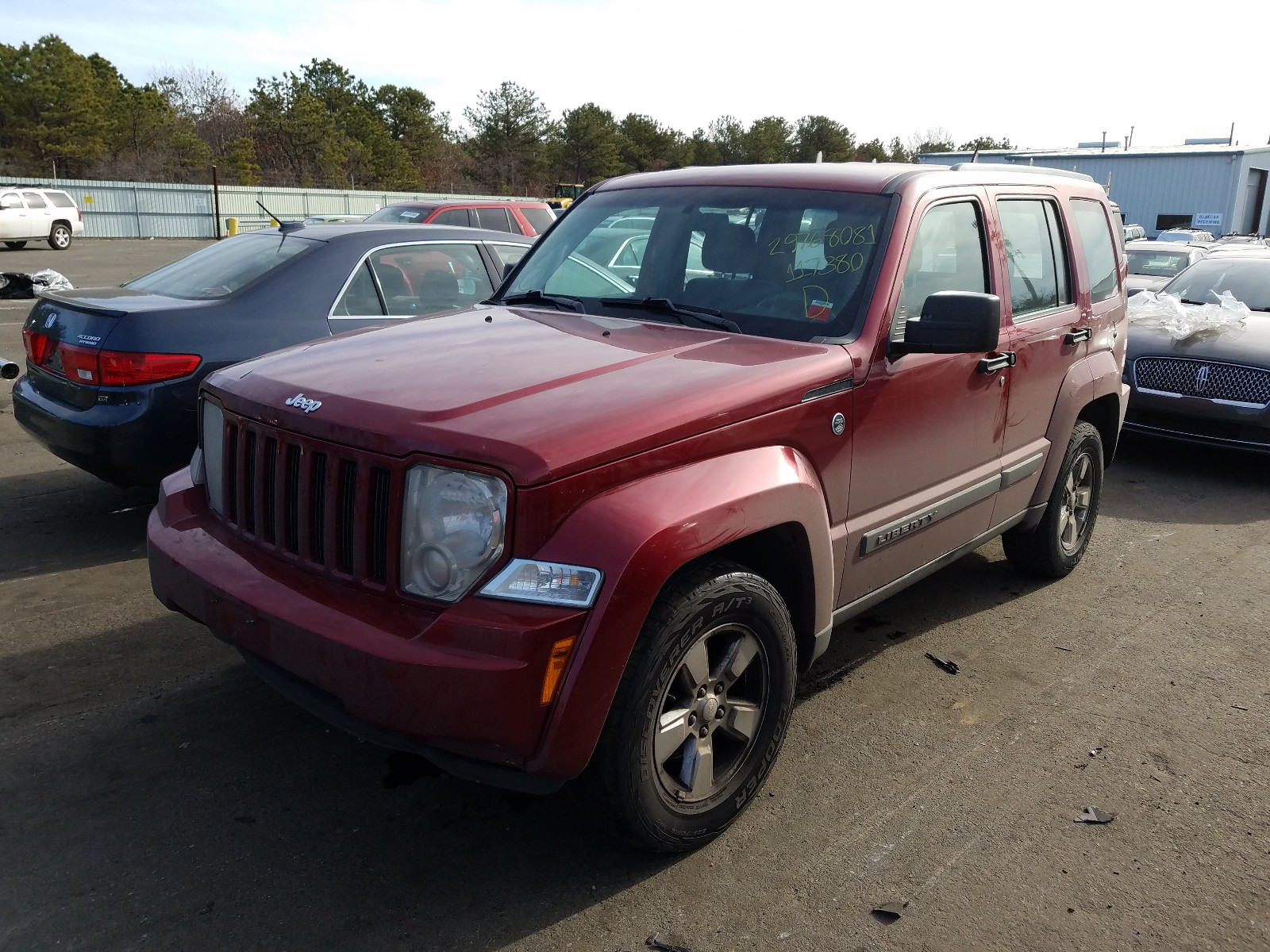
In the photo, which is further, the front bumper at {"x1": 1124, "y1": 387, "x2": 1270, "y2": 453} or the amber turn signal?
the front bumper at {"x1": 1124, "y1": 387, "x2": 1270, "y2": 453}

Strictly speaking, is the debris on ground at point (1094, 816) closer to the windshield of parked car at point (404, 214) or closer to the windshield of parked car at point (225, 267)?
the windshield of parked car at point (225, 267)

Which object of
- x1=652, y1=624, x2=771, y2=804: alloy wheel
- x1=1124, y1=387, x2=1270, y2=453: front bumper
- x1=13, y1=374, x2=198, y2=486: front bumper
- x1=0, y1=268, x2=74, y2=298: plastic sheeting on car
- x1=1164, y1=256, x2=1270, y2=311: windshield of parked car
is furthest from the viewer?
x1=0, y1=268, x2=74, y2=298: plastic sheeting on car

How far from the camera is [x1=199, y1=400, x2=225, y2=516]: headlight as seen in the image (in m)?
3.24

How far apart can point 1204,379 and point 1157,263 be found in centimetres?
875

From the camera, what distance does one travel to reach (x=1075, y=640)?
4559mm

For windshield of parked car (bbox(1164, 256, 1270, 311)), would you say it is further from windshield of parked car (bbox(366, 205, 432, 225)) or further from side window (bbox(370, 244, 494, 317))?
windshield of parked car (bbox(366, 205, 432, 225))

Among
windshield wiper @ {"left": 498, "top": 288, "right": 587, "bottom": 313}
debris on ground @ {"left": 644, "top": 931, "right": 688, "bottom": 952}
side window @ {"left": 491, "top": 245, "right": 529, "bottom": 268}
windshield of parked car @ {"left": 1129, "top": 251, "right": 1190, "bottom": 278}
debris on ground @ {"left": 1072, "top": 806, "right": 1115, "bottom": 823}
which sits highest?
windshield of parked car @ {"left": 1129, "top": 251, "right": 1190, "bottom": 278}

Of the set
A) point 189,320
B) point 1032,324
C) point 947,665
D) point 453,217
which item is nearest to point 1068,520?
point 1032,324

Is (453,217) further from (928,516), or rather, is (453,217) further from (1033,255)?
(928,516)

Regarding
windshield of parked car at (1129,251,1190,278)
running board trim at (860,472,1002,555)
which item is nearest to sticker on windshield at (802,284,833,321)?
running board trim at (860,472,1002,555)

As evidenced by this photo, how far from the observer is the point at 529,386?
9.35 ft

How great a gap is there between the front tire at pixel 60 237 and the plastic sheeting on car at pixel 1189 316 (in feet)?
95.0

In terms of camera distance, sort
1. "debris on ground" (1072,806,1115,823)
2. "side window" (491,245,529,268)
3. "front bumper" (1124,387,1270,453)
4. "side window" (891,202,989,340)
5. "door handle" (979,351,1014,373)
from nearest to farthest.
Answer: "debris on ground" (1072,806,1115,823)
"side window" (891,202,989,340)
"door handle" (979,351,1014,373)
"side window" (491,245,529,268)
"front bumper" (1124,387,1270,453)

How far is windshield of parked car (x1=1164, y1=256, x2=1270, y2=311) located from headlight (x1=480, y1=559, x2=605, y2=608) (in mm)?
8368
